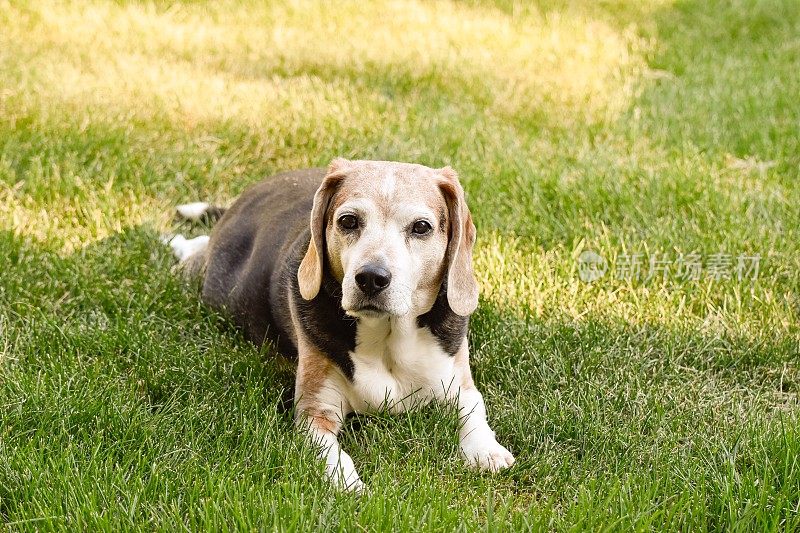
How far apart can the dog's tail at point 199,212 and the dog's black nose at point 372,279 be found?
7.56 feet

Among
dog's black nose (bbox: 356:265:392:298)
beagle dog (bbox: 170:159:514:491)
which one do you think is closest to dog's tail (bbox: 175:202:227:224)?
beagle dog (bbox: 170:159:514:491)

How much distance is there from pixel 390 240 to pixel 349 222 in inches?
6.8

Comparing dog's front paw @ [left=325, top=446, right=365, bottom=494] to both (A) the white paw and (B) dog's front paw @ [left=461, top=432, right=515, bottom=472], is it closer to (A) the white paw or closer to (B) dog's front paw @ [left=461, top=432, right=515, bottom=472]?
(A) the white paw

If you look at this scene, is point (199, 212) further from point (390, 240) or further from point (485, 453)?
point (485, 453)

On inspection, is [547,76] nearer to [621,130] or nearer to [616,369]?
[621,130]

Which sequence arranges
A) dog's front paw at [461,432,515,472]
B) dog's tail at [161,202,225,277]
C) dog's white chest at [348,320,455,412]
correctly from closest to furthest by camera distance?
dog's front paw at [461,432,515,472]
dog's white chest at [348,320,455,412]
dog's tail at [161,202,225,277]

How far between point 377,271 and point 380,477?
644mm

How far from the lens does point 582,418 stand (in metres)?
3.51

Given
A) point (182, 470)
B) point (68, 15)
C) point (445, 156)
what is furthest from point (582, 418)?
point (68, 15)

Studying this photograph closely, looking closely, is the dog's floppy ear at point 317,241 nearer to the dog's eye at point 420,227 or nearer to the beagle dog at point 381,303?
the beagle dog at point 381,303

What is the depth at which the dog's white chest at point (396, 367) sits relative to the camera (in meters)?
3.40

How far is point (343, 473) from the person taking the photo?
9.91ft

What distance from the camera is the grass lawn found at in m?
Answer: 2.97

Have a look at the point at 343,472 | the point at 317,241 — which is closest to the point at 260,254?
the point at 317,241
